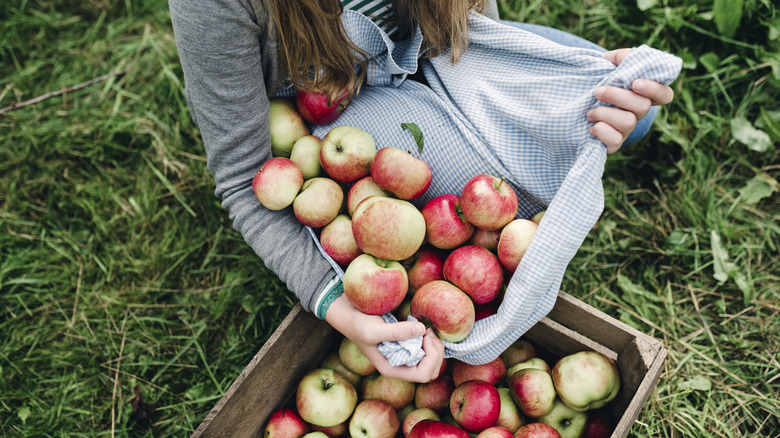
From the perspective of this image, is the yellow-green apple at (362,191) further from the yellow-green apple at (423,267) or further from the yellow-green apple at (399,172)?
the yellow-green apple at (423,267)

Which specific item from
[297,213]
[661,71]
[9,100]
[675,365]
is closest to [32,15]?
[9,100]

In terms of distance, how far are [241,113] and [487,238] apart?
80 centimetres

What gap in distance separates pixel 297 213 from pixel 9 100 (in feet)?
7.49

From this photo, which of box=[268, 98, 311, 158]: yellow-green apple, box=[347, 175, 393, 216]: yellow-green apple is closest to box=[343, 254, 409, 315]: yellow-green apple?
box=[347, 175, 393, 216]: yellow-green apple

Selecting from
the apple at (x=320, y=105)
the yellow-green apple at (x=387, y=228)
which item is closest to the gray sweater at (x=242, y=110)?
the apple at (x=320, y=105)

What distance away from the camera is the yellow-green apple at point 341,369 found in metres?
1.59

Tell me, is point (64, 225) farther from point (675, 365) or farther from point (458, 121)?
point (675, 365)

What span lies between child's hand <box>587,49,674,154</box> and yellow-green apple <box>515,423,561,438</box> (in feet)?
2.51

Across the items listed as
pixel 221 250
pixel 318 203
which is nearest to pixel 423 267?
pixel 318 203

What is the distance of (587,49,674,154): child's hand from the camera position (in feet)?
3.96

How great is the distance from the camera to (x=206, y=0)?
4.08 feet

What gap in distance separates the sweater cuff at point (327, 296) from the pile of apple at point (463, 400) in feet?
0.72

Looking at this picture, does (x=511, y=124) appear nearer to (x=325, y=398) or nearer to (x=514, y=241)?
(x=514, y=241)

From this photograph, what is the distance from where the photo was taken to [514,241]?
4.29 feet
